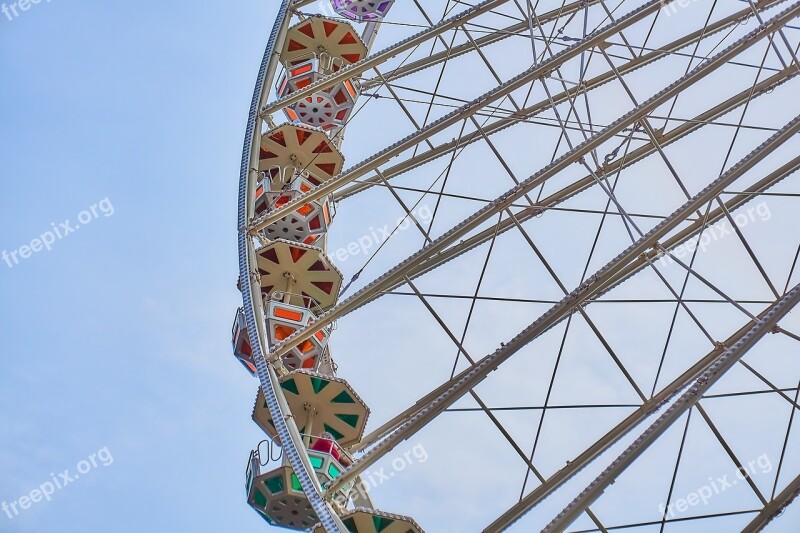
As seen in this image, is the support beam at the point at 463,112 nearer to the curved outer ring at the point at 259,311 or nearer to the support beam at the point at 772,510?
the curved outer ring at the point at 259,311

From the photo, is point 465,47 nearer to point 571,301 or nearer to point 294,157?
point 294,157

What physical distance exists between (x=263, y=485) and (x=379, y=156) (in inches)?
186

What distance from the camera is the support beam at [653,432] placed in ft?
36.7

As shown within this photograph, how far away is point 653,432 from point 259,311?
17.3ft

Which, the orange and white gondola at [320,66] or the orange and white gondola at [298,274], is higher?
the orange and white gondola at [320,66]

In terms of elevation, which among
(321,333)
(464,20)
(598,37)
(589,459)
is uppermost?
(464,20)

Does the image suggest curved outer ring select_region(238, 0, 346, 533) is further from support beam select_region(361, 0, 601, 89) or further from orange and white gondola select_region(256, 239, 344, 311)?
support beam select_region(361, 0, 601, 89)

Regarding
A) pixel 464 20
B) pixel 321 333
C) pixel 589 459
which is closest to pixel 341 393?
pixel 321 333

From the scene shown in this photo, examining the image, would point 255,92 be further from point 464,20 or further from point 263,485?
point 263,485

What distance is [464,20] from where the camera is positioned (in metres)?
17.6

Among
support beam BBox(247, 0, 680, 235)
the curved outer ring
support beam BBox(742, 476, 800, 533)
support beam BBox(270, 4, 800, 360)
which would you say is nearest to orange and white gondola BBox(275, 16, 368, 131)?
the curved outer ring

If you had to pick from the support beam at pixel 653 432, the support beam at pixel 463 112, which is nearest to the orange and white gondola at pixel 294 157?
the support beam at pixel 463 112

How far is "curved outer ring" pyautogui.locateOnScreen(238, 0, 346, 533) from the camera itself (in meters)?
12.4

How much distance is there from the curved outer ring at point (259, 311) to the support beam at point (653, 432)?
7.42 feet
